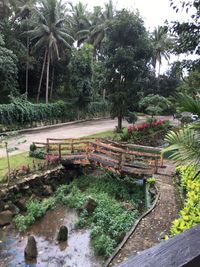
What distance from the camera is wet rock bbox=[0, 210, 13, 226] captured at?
33.8 feet

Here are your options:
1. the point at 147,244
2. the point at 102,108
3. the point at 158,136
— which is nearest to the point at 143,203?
the point at 147,244

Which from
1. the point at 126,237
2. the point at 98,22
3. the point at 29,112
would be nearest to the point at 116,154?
the point at 126,237

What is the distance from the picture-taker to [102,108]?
3544cm

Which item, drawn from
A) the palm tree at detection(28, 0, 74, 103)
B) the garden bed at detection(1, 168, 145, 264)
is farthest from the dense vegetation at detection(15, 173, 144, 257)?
the palm tree at detection(28, 0, 74, 103)

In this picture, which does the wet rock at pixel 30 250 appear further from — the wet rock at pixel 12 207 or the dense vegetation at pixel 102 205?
the wet rock at pixel 12 207

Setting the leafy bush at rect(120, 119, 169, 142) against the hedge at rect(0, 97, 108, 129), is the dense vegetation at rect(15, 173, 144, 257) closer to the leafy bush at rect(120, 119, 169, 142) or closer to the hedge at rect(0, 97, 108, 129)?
the leafy bush at rect(120, 119, 169, 142)

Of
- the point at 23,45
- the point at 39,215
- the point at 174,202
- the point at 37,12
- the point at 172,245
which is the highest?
the point at 37,12

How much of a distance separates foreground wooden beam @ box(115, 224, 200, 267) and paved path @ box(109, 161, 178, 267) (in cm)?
519

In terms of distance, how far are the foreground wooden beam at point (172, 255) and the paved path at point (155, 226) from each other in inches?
204

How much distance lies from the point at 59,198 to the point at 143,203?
10.6 ft

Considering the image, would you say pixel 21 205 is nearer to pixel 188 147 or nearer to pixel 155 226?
pixel 155 226

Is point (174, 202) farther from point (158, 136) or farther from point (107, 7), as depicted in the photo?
point (107, 7)

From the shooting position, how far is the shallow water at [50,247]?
821cm

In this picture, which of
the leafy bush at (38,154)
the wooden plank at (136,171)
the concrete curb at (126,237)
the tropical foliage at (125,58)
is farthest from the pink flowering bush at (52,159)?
the tropical foliage at (125,58)
